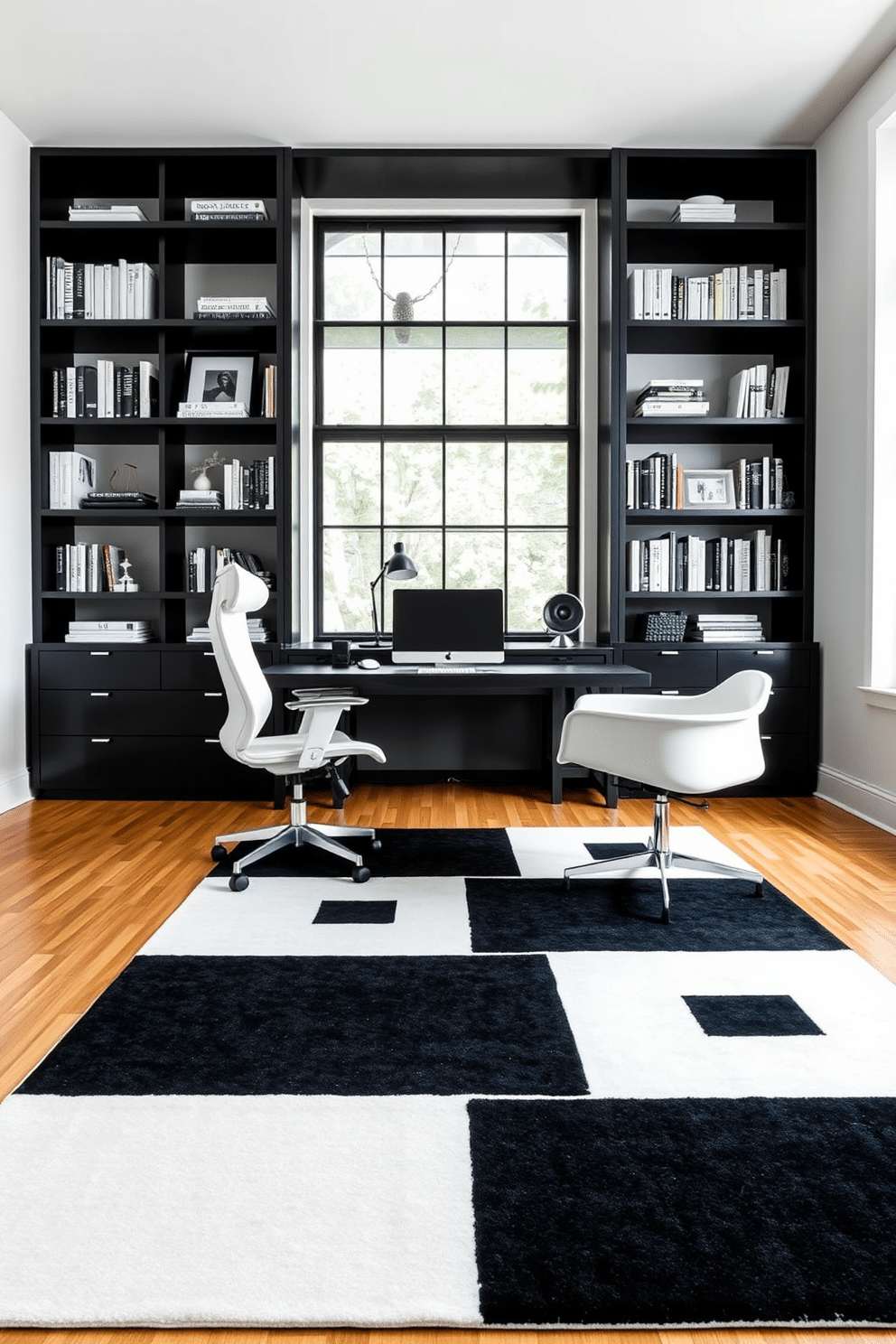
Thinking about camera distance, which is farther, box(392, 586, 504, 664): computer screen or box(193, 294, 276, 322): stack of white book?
box(193, 294, 276, 322): stack of white book

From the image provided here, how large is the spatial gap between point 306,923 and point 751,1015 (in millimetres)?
1314

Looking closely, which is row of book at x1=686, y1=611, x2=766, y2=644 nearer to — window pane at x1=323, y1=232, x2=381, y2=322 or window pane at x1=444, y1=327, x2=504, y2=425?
window pane at x1=444, y1=327, x2=504, y2=425

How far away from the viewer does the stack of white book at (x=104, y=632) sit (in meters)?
4.81

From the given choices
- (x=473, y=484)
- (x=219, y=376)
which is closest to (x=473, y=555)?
(x=473, y=484)

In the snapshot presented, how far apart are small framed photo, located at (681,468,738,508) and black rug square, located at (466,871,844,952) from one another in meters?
2.40

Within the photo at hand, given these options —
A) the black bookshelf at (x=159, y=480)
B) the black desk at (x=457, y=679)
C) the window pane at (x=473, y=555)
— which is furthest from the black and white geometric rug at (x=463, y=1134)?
the window pane at (x=473, y=555)

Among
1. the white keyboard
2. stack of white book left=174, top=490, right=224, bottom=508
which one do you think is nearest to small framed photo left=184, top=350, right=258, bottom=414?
stack of white book left=174, top=490, right=224, bottom=508

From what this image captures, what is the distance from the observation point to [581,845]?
3.76 m

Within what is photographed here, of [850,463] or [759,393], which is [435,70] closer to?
[759,393]

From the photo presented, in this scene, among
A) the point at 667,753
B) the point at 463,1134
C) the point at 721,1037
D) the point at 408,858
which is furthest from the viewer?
the point at 408,858

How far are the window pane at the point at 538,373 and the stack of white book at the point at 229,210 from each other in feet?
4.89

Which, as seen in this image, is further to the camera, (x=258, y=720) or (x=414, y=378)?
(x=414, y=378)

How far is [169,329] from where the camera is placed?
15.9 ft

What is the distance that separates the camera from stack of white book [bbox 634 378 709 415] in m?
4.88
